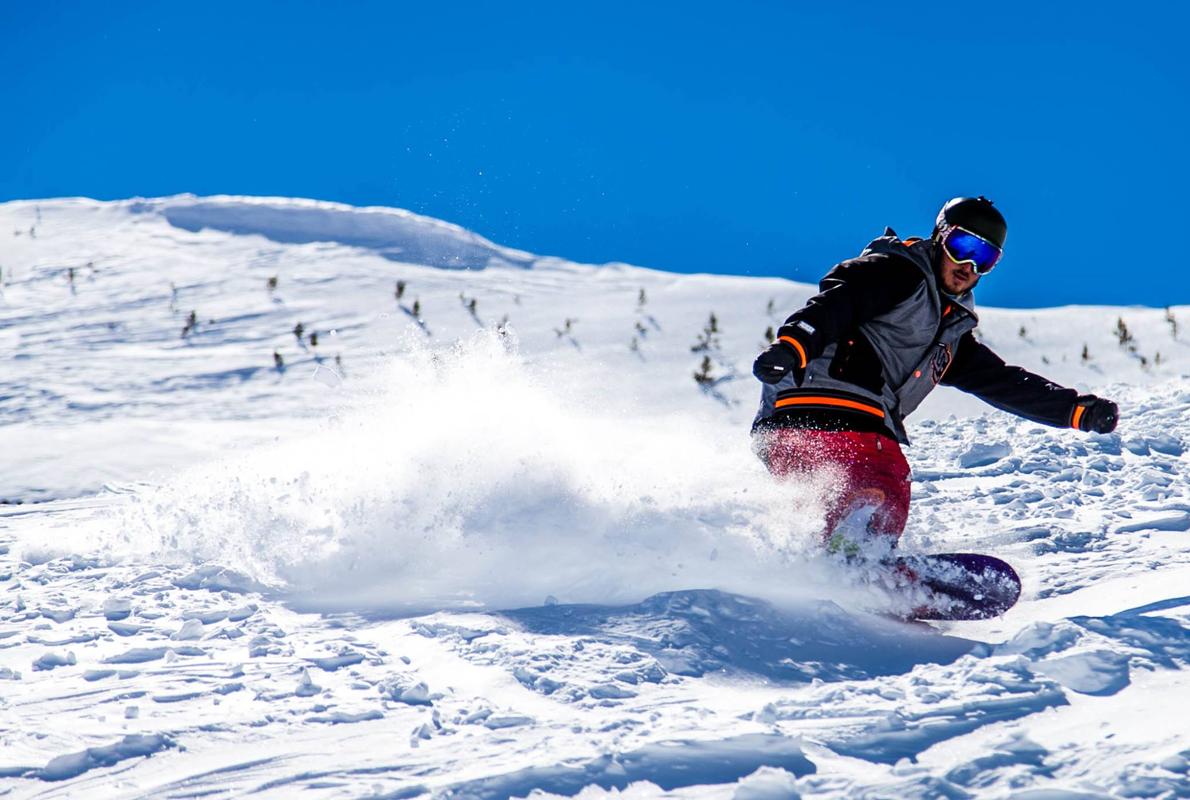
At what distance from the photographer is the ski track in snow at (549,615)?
204cm

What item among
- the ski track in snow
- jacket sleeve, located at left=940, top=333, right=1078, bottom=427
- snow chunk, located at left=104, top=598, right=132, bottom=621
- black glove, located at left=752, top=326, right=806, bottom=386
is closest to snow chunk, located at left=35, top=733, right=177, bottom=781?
the ski track in snow

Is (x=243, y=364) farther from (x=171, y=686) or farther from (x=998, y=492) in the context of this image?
(x=171, y=686)

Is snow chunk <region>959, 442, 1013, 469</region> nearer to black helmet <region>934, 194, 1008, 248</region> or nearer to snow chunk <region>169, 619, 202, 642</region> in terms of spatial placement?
black helmet <region>934, 194, 1008, 248</region>

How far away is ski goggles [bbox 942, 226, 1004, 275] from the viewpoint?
13.1 ft

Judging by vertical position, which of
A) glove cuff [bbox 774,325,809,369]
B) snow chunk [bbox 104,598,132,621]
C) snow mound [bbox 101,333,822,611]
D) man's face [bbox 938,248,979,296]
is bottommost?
snow chunk [bbox 104,598,132,621]

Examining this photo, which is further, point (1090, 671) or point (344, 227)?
point (344, 227)

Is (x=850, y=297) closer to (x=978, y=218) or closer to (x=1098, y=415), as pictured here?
(x=978, y=218)

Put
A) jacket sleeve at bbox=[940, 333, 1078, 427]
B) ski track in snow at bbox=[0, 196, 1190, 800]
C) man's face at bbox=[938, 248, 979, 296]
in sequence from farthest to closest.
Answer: jacket sleeve at bbox=[940, 333, 1078, 427] → man's face at bbox=[938, 248, 979, 296] → ski track in snow at bbox=[0, 196, 1190, 800]

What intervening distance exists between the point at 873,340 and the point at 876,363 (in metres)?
0.08

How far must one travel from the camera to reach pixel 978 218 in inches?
157

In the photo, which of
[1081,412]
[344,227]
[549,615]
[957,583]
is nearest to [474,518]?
[549,615]

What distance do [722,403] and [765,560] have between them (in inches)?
213

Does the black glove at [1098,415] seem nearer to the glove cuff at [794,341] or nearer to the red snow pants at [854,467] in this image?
the red snow pants at [854,467]

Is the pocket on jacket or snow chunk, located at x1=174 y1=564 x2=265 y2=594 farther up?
the pocket on jacket
